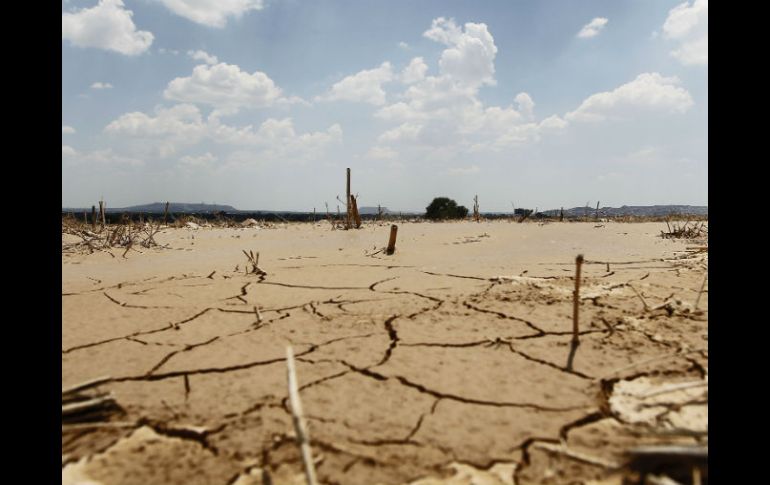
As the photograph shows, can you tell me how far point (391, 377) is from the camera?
1.44 metres

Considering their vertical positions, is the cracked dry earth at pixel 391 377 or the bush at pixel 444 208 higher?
the bush at pixel 444 208

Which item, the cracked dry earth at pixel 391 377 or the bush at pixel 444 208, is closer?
the cracked dry earth at pixel 391 377

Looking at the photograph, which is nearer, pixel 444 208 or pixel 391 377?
pixel 391 377

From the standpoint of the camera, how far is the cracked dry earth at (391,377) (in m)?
0.98

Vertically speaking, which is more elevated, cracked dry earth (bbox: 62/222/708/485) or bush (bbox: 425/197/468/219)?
bush (bbox: 425/197/468/219)

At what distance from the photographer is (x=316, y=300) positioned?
253cm

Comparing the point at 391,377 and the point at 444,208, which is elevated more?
the point at 444,208

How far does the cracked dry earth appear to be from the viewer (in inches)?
38.8

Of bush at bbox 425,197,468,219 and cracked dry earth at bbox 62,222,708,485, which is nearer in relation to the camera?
cracked dry earth at bbox 62,222,708,485

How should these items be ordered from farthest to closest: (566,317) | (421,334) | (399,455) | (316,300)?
1. (316,300)
2. (566,317)
3. (421,334)
4. (399,455)

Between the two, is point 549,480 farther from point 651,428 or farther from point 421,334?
point 421,334
